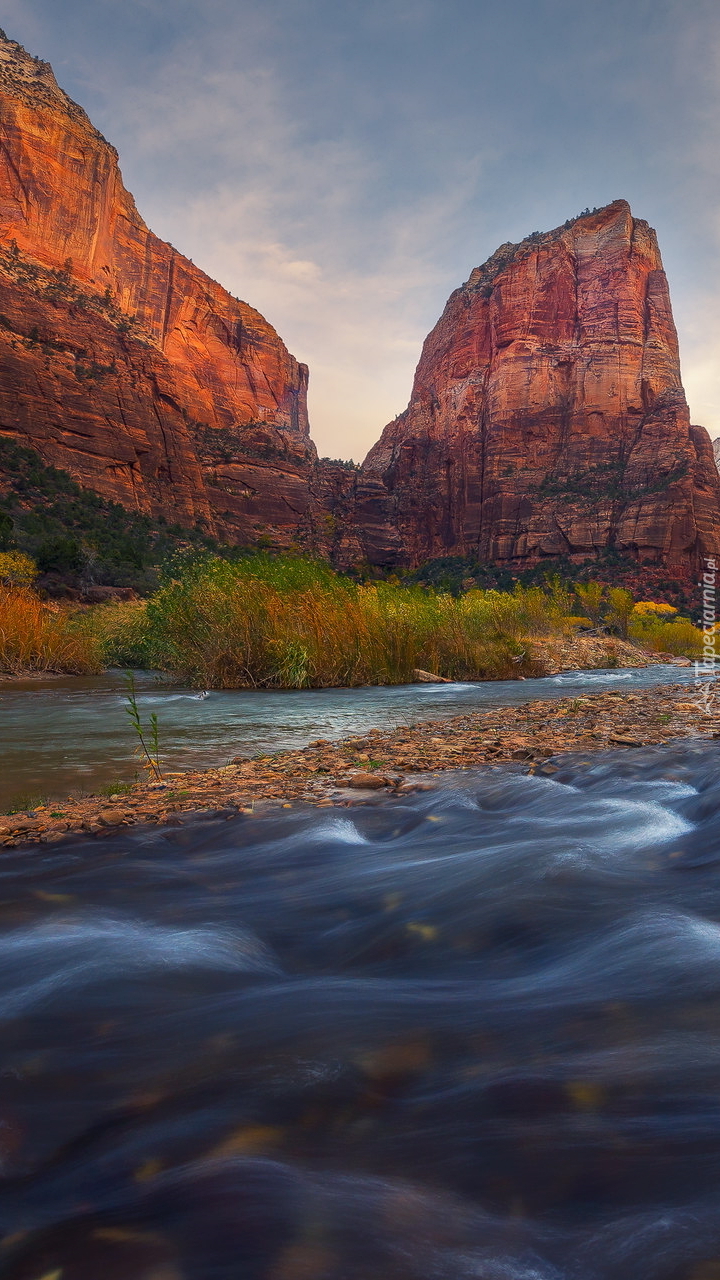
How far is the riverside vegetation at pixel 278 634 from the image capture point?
43.3ft

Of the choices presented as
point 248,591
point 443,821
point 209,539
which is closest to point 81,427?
point 209,539

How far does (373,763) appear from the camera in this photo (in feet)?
18.6

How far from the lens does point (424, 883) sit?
2908mm

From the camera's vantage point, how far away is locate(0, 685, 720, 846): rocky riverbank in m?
4.13

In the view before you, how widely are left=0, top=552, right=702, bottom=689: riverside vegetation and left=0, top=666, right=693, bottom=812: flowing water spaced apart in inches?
25.9

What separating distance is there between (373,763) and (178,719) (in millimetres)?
4239

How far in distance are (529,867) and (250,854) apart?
1.38 metres

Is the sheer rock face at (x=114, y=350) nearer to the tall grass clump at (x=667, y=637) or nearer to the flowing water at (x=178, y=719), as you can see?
the tall grass clump at (x=667, y=637)

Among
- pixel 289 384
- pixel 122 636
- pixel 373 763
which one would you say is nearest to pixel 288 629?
pixel 122 636

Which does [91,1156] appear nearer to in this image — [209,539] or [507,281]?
[209,539]

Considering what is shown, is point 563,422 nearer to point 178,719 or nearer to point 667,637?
point 667,637

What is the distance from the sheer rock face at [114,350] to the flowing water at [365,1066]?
58.9 metres

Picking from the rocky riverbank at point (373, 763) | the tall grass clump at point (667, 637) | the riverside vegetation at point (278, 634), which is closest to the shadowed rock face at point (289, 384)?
the tall grass clump at point (667, 637)

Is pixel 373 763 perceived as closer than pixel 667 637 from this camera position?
Yes
